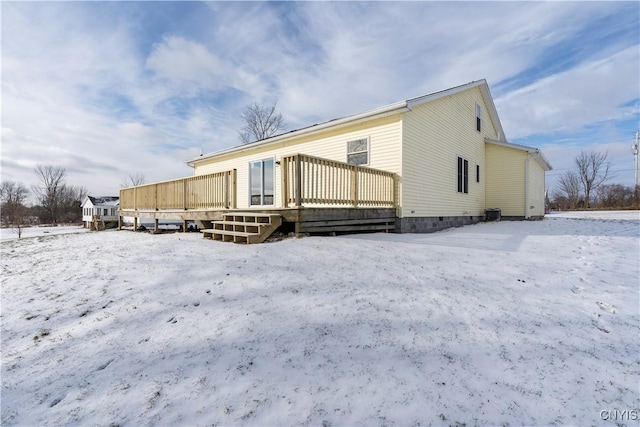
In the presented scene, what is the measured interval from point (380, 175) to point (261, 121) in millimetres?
24406

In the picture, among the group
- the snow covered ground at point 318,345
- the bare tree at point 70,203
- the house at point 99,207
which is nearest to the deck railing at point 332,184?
the snow covered ground at point 318,345

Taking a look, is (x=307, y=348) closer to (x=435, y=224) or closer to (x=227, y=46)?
(x=435, y=224)

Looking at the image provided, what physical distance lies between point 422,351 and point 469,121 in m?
13.2

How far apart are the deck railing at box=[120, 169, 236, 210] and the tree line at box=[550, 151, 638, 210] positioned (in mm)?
46350

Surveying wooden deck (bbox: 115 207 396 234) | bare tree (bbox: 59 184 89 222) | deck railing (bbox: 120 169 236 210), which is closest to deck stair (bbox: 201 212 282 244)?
wooden deck (bbox: 115 207 396 234)

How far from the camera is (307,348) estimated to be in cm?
210

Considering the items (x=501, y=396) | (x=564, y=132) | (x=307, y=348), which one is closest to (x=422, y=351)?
(x=501, y=396)

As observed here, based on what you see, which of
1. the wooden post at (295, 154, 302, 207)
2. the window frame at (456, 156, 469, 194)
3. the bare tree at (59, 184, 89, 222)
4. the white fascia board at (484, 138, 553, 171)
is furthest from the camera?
the bare tree at (59, 184, 89, 222)

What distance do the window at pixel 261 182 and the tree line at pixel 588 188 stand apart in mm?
43477

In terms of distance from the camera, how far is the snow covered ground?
1.61 metres

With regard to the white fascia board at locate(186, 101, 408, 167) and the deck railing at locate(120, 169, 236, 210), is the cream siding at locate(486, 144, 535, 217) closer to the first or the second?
the white fascia board at locate(186, 101, 408, 167)

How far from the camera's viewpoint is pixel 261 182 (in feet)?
39.9

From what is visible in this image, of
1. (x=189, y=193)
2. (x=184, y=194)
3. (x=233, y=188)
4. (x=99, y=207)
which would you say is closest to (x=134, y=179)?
(x=99, y=207)

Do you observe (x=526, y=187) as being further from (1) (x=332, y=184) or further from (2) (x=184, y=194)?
(2) (x=184, y=194)
